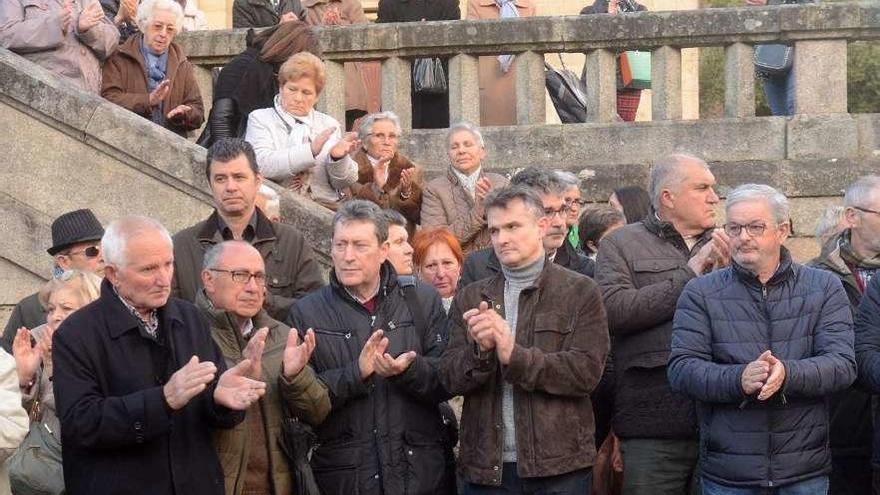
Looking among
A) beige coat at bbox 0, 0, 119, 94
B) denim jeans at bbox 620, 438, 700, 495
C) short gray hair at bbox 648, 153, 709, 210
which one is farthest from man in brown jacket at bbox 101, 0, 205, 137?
denim jeans at bbox 620, 438, 700, 495

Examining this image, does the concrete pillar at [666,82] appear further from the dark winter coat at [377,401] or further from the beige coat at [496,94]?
the dark winter coat at [377,401]

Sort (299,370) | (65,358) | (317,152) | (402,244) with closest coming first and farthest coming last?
1. (65,358)
2. (299,370)
3. (402,244)
4. (317,152)

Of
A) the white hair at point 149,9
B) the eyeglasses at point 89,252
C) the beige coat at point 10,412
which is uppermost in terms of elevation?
the white hair at point 149,9

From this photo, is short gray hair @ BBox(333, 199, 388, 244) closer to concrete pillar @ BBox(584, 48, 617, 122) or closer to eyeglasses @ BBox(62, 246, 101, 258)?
eyeglasses @ BBox(62, 246, 101, 258)

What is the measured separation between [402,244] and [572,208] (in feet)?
3.28

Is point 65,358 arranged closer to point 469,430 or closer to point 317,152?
point 469,430

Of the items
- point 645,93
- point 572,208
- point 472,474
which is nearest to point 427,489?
point 472,474

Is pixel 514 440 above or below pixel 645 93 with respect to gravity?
below

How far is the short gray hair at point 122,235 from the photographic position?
6.83 m

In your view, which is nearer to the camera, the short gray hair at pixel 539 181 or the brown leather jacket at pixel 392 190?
the short gray hair at pixel 539 181

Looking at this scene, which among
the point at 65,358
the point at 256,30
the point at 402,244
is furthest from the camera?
the point at 256,30

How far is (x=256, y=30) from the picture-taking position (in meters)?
11.4

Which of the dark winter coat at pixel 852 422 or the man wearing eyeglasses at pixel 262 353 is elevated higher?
the man wearing eyeglasses at pixel 262 353

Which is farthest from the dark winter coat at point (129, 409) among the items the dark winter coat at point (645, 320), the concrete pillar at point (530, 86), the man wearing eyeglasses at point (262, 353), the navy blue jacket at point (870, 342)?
the concrete pillar at point (530, 86)
